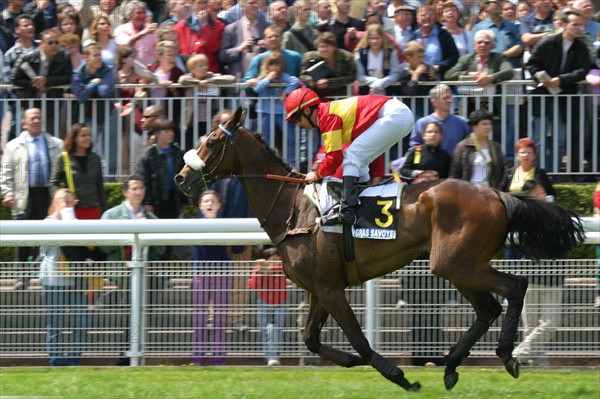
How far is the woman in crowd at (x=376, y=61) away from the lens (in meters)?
10.9

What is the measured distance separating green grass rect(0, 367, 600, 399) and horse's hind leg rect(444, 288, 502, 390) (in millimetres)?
174

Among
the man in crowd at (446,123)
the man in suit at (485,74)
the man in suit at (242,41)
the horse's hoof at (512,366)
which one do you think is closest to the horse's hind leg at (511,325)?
the horse's hoof at (512,366)

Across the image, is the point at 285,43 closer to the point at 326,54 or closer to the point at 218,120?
the point at 326,54

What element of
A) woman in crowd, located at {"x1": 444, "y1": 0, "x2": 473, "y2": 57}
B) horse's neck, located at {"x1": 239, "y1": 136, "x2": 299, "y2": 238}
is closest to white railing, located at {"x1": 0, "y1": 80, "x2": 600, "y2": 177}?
woman in crowd, located at {"x1": 444, "y1": 0, "x2": 473, "y2": 57}

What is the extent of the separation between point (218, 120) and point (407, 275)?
7.83ft

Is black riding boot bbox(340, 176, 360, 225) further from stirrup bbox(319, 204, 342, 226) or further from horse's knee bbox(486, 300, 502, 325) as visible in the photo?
horse's knee bbox(486, 300, 502, 325)

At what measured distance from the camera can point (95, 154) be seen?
1037cm

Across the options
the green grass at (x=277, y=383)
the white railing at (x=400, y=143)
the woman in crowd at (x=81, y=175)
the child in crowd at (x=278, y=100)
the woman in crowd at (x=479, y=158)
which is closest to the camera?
the green grass at (x=277, y=383)

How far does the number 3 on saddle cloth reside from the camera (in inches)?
302

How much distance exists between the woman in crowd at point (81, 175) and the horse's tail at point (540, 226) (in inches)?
164

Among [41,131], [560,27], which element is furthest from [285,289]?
[560,27]

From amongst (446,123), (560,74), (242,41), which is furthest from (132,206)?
(560,74)

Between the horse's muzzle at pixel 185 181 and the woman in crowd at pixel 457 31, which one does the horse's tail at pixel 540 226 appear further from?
the woman in crowd at pixel 457 31

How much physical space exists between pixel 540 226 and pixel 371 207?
1.17 meters
